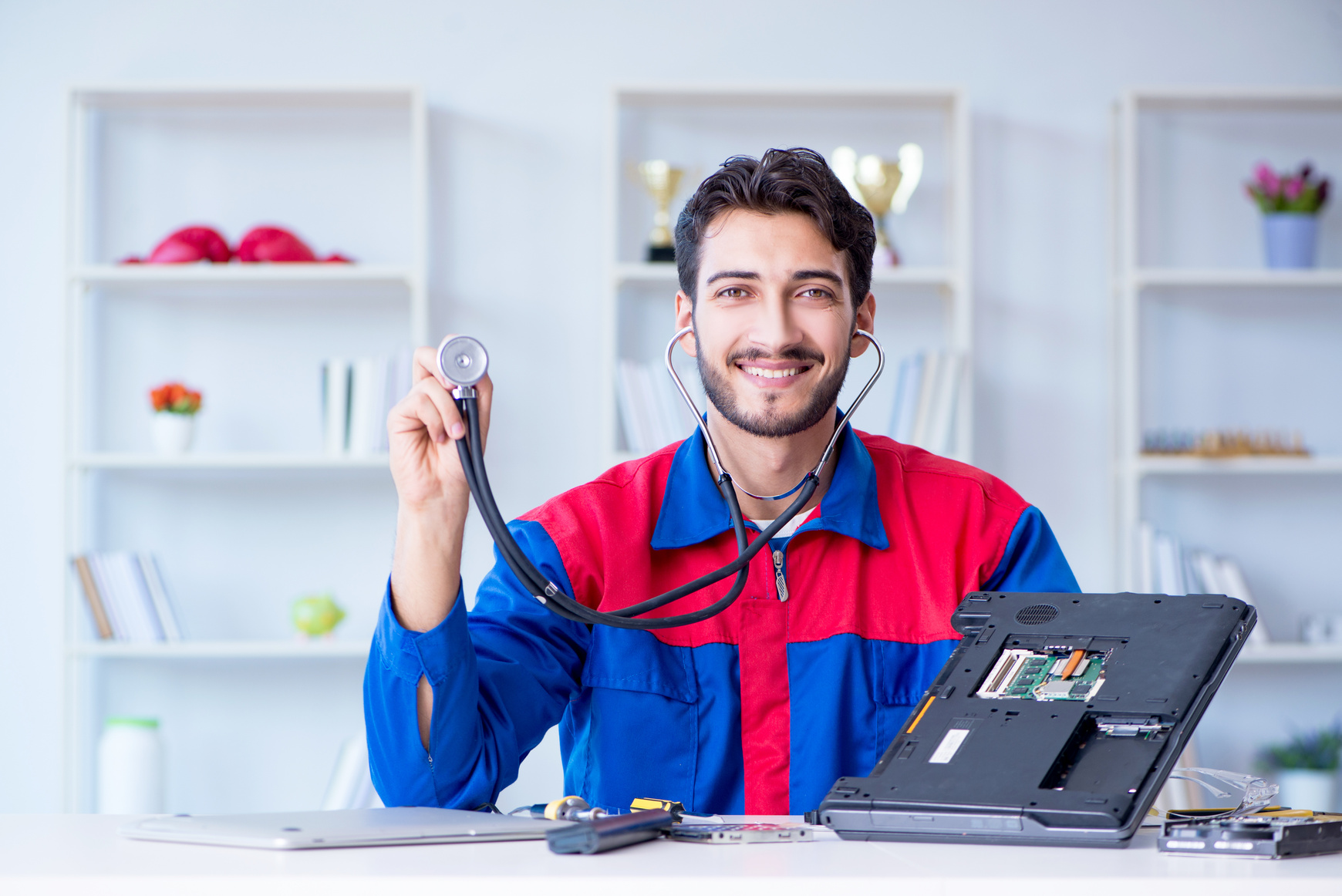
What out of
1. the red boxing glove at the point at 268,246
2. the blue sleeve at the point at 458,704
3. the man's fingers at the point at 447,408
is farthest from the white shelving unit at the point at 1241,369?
the man's fingers at the point at 447,408

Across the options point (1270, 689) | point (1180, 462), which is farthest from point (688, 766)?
point (1270, 689)

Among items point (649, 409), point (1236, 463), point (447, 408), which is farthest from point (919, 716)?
point (1236, 463)

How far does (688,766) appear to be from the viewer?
1348 millimetres

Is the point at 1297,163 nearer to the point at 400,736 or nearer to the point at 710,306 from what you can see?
the point at 710,306

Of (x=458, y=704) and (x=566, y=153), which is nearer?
(x=458, y=704)

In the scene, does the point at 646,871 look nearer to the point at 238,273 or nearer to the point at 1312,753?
the point at 238,273

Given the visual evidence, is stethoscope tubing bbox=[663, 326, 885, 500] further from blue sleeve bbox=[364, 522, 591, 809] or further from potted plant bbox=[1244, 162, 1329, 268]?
potted plant bbox=[1244, 162, 1329, 268]

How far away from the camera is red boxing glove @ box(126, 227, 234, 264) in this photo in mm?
2895

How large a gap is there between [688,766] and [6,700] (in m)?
2.41

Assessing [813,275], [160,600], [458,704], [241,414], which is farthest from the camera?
[241,414]

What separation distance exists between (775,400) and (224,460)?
1774mm

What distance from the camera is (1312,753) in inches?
117

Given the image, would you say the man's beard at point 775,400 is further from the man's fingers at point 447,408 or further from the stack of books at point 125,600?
the stack of books at point 125,600

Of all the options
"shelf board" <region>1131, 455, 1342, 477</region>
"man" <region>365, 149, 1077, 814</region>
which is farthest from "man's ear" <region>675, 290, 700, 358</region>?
"shelf board" <region>1131, 455, 1342, 477</region>
